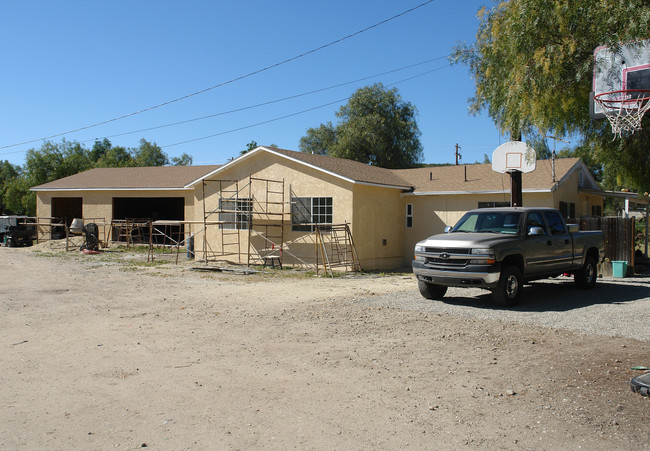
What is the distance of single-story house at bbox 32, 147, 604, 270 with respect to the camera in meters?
18.8

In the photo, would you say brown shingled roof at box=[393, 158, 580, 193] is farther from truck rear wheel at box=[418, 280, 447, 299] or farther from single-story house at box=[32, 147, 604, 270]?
truck rear wheel at box=[418, 280, 447, 299]

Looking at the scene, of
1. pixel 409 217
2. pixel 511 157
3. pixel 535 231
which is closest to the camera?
pixel 535 231

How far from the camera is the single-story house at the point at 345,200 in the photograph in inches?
741

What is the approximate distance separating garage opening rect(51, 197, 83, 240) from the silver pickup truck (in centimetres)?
2828

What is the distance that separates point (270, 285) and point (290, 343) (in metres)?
7.09

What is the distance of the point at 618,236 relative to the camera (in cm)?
1642

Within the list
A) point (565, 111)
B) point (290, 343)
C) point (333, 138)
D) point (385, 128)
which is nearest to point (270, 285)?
point (290, 343)

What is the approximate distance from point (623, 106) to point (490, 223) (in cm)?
394

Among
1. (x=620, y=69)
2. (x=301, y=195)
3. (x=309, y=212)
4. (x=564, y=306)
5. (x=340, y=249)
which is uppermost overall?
(x=620, y=69)

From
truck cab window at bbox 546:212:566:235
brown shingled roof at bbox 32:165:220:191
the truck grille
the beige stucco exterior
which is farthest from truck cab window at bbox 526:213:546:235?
brown shingled roof at bbox 32:165:220:191

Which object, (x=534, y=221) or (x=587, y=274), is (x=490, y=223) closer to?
(x=534, y=221)

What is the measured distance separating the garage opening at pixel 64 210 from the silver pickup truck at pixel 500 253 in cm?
2828

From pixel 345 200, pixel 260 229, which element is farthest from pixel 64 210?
pixel 345 200

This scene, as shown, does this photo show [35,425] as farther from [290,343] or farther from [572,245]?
[572,245]
